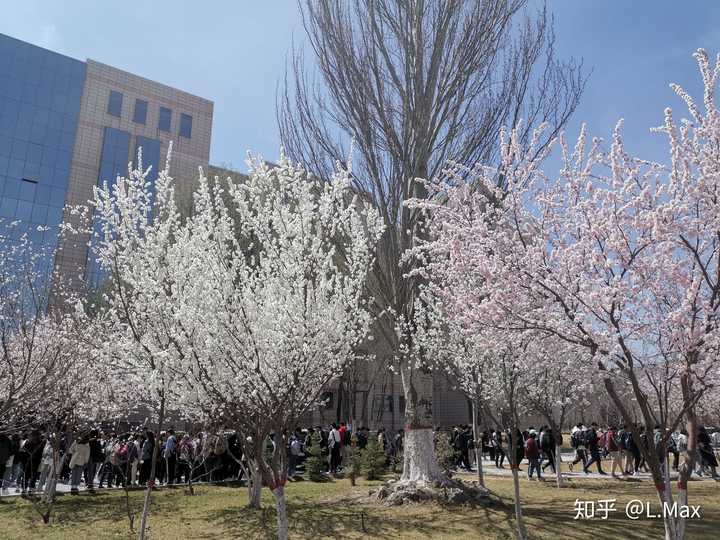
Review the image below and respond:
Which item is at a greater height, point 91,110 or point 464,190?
point 91,110

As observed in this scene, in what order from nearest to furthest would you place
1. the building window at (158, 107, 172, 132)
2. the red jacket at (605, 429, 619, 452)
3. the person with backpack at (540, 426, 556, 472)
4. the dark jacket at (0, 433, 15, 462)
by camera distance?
the dark jacket at (0, 433, 15, 462) < the person with backpack at (540, 426, 556, 472) < the red jacket at (605, 429, 619, 452) < the building window at (158, 107, 172, 132)

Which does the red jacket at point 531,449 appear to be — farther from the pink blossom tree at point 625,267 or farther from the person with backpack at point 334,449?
the pink blossom tree at point 625,267

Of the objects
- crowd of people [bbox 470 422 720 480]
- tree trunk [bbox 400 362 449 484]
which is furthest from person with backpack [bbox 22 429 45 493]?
crowd of people [bbox 470 422 720 480]

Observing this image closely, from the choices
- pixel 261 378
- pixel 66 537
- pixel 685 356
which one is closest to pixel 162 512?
pixel 66 537

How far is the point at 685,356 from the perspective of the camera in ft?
15.7

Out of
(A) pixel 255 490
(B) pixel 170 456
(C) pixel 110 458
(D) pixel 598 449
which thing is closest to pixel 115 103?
(B) pixel 170 456

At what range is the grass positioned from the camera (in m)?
8.41

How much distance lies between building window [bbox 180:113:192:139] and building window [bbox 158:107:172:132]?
98cm

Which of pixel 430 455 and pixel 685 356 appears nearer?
pixel 685 356

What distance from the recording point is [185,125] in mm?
42594

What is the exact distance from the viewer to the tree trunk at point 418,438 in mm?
10625

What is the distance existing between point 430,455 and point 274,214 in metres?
6.78

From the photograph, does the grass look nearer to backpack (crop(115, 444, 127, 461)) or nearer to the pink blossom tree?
Answer: backpack (crop(115, 444, 127, 461))

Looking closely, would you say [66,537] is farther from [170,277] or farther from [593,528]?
[593,528]
